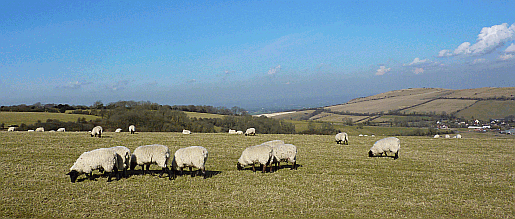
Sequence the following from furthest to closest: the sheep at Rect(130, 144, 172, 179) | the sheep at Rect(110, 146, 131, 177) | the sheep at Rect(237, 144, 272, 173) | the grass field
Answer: the sheep at Rect(237, 144, 272, 173), the sheep at Rect(130, 144, 172, 179), the sheep at Rect(110, 146, 131, 177), the grass field

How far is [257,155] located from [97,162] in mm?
6407

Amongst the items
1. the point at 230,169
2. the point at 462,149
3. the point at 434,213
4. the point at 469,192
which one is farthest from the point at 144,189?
the point at 462,149

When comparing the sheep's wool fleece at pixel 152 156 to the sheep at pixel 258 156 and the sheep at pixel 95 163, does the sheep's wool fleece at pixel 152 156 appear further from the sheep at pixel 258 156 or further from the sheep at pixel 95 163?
the sheep at pixel 258 156

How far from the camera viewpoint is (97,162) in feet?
36.8

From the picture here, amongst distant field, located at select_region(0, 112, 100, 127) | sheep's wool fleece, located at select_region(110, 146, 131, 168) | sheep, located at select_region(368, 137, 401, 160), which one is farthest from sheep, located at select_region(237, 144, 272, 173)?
distant field, located at select_region(0, 112, 100, 127)

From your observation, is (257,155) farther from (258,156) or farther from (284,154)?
(284,154)

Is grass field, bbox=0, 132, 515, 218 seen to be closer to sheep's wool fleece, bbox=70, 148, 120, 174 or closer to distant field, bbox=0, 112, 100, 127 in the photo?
sheep's wool fleece, bbox=70, 148, 120, 174

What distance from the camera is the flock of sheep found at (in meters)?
11.2

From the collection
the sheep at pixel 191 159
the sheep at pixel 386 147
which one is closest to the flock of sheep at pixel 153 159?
the sheep at pixel 191 159

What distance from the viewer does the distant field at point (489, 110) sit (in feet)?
267

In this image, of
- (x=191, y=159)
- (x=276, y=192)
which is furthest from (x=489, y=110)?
(x=191, y=159)

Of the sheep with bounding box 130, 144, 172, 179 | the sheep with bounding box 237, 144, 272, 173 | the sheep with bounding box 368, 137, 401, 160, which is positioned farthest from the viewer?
the sheep with bounding box 368, 137, 401, 160

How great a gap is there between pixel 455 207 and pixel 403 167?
621 cm

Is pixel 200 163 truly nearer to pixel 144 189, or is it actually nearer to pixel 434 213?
pixel 144 189
